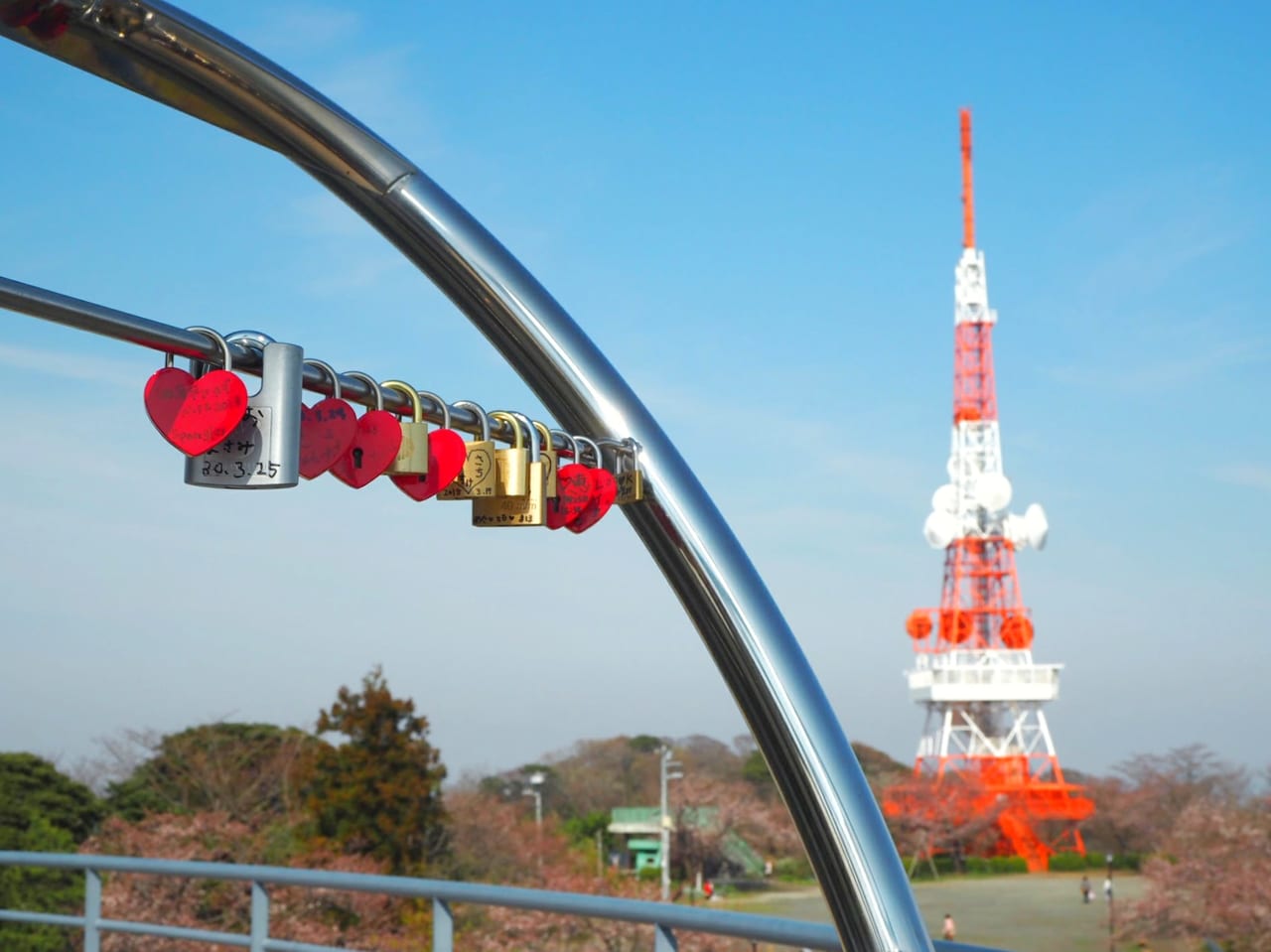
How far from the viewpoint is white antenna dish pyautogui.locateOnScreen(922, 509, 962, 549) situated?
34438mm

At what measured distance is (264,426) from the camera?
1.32 metres

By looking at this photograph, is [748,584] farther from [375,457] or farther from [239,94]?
[239,94]

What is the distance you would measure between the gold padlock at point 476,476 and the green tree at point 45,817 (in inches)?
642

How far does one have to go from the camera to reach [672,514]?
5.79 ft

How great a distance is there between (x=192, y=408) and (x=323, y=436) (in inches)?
5.7

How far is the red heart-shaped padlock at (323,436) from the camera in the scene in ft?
4.53

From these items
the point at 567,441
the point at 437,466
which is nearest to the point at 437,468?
the point at 437,466

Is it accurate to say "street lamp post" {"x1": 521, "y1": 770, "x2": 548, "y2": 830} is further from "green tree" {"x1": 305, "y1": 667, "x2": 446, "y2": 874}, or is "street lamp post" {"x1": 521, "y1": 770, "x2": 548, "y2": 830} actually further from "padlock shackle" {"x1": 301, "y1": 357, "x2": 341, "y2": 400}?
"padlock shackle" {"x1": 301, "y1": 357, "x2": 341, "y2": 400}

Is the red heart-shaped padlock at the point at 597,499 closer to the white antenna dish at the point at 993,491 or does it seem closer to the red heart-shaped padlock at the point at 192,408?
the red heart-shaped padlock at the point at 192,408

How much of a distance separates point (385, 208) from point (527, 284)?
204mm

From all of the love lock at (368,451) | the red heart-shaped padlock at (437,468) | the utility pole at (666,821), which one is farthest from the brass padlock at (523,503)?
the utility pole at (666,821)

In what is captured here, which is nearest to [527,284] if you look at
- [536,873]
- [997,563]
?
[536,873]

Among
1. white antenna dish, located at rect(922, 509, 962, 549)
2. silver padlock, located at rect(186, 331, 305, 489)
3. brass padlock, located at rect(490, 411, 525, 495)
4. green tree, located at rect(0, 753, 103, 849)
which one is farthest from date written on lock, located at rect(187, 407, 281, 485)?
white antenna dish, located at rect(922, 509, 962, 549)

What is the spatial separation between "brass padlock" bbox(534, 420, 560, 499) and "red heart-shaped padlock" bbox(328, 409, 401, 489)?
252 mm
